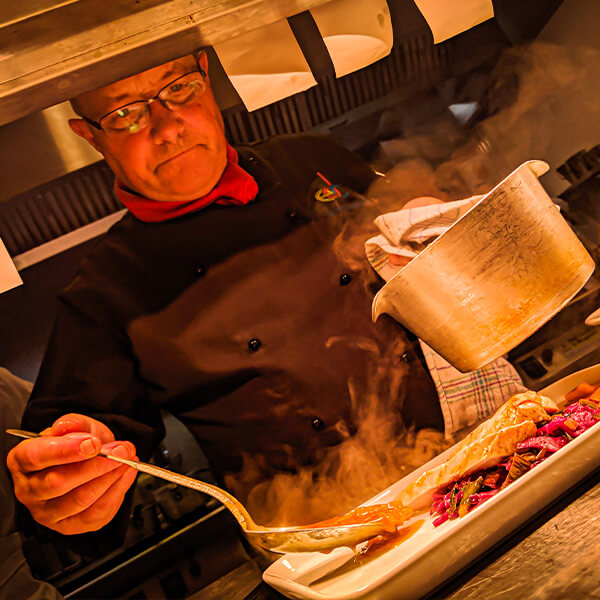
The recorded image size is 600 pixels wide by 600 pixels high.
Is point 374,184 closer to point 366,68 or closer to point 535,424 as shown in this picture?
point 366,68

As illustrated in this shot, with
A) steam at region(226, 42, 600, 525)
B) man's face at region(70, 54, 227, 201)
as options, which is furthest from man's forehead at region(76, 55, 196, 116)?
steam at region(226, 42, 600, 525)

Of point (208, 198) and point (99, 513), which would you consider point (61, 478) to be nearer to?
point (99, 513)

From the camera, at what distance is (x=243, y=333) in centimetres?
139

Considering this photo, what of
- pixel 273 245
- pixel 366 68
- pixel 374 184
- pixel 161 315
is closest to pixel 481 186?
pixel 374 184

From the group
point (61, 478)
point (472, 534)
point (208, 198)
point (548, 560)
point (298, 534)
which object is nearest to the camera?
point (548, 560)

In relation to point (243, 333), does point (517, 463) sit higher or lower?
lower

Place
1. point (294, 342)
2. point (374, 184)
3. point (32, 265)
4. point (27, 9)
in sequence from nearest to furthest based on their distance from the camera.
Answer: point (27, 9) < point (32, 265) < point (294, 342) < point (374, 184)

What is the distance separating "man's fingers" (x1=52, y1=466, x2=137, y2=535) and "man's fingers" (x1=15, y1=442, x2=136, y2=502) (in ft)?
0.25

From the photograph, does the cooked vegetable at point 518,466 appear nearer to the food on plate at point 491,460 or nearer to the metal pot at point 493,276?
the food on plate at point 491,460

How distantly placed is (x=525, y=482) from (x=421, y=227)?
2.21ft

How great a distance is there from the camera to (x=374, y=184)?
5.04 feet

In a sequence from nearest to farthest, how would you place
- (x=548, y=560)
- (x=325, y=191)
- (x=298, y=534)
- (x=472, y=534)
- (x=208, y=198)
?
(x=548, y=560) → (x=472, y=534) → (x=298, y=534) → (x=208, y=198) → (x=325, y=191)

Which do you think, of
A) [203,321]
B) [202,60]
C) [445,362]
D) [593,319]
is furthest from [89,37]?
[593,319]

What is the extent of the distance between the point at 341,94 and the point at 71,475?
46.0 inches
